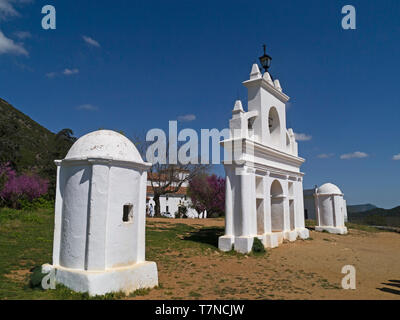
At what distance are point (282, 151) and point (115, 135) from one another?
35.1ft

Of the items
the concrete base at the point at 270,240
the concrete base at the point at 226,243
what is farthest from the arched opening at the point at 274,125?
the concrete base at the point at 226,243

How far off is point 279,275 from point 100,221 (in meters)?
5.78

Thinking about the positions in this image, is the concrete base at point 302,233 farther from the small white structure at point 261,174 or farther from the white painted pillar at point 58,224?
the white painted pillar at point 58,224

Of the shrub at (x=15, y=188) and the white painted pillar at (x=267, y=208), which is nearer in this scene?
the white painted pillar at (x=267, y=208)

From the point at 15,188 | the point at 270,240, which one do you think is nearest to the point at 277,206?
the point at 270,240

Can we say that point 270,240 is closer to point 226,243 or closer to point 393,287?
point 226,243

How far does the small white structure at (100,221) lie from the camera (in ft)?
20.5

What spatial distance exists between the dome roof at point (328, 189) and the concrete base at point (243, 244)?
12068mm

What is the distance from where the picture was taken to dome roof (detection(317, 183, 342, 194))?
2151 centimetres

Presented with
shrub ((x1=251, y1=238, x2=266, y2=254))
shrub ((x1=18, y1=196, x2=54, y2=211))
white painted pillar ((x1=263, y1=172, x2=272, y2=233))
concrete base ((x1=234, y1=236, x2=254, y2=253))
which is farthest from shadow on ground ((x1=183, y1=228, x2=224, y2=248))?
shrub ((x1=18, y1=196, x2=54, y2=211))

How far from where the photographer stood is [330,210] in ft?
70.2

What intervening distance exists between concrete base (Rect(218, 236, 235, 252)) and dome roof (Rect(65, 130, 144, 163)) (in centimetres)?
647
